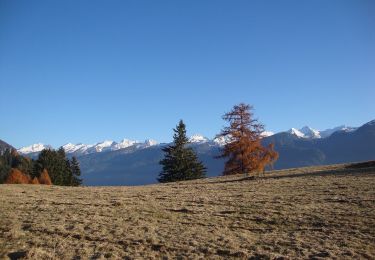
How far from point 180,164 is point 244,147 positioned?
27.6m

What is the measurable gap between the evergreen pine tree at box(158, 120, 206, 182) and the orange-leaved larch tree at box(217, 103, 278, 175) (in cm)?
2264

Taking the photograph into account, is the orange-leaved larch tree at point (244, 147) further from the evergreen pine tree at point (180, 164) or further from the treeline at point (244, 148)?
the evergreen pine tree at point (180, 164)

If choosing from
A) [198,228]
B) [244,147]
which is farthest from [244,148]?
[198,228]

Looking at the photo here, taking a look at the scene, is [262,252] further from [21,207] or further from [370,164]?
[370,164]

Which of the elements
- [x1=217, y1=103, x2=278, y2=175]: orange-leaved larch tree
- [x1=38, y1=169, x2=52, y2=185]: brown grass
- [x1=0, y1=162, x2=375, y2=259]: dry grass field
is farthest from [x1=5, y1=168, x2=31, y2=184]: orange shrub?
[x1=0, y1=162, x2=375, y2=259]: dry grass field

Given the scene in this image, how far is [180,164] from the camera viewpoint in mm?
81000

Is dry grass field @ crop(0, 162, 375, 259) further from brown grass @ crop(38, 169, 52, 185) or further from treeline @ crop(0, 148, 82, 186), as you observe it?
treeline @ crop(0, 148, 82, 186)

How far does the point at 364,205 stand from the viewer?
778 inches

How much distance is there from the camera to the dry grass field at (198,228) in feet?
43.9

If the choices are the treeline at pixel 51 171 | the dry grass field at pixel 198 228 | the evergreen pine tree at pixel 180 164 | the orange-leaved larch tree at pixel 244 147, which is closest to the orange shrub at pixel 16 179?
the treeline at pixel 51 171

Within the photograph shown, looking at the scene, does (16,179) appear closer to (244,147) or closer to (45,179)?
(45,179)

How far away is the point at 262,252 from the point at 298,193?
530 inches

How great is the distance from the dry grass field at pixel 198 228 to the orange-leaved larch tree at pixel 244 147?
28.7 m

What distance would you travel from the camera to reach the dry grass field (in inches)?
527
